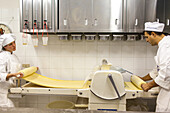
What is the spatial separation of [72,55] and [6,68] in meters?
1.08

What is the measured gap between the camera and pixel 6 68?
2.05 meters

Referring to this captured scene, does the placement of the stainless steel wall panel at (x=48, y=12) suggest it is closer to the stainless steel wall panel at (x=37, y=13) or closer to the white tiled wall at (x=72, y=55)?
the stainless steel wall panel at (x=37, y=13)

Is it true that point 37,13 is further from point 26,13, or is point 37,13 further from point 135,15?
point 135,15

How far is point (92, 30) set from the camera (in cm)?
218

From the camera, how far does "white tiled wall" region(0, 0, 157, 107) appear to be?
2.55 m

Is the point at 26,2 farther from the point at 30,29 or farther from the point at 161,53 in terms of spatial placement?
the point at 161,53

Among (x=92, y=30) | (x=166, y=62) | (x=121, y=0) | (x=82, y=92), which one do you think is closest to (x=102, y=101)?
(x=82, y=92)

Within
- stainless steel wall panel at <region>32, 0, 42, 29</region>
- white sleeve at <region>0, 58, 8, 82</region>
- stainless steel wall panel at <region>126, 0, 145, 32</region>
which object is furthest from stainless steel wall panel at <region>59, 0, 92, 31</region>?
white sleeve at <region>0, 58, 8, 82</region>

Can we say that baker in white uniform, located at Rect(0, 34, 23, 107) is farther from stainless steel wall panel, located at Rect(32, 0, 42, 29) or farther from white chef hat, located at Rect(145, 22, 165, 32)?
white chef hat, located at Rect(145, 22, 165, 32)

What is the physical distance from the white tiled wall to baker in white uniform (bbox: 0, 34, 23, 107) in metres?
0.53

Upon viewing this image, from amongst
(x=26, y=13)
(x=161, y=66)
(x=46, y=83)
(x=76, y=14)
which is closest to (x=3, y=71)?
(x=46, y=83)

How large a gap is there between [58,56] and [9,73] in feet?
2.83

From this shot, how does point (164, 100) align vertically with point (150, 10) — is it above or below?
below

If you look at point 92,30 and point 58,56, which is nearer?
point 92,30
